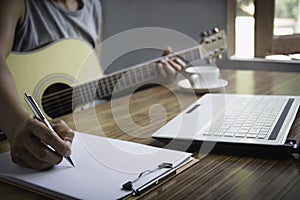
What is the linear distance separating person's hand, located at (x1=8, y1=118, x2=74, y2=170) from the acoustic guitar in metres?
0.62

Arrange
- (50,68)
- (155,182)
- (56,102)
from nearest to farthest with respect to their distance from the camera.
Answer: (155,182) < (56,102) < (50,68)

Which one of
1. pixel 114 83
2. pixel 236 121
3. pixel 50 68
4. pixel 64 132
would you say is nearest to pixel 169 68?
pixel 114 83

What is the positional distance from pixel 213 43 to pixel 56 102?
635mm

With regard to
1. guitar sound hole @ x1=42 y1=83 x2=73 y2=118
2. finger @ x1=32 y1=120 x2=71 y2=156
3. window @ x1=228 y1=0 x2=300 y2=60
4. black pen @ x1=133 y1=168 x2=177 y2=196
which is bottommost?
guitar sound hole @ x1=42 y1=83 x2=73 y2=118

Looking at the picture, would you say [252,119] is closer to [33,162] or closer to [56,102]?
[33,162]

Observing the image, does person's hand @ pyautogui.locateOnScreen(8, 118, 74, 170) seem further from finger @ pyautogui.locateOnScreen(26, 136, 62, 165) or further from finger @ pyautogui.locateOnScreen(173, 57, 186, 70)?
finger @ pyautogui.locateOnScreen(173, 57, 186, 70)

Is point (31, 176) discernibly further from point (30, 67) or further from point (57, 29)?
point (57, 29)

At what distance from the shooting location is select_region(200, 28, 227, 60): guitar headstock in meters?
1.59

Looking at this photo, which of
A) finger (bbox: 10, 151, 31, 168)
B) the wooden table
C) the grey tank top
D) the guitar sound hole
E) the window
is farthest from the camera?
the grey tank top

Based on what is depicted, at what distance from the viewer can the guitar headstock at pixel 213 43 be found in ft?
5.23

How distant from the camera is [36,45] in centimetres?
155

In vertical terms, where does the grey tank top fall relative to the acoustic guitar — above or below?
above

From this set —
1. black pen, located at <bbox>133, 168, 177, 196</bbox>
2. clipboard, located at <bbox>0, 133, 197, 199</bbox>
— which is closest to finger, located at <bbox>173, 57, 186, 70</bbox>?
clipboard, located at <bbox>0, 133, 197, 199</bbox>

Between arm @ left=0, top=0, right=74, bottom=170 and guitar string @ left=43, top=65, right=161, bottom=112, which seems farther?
guitar string @ left=43, top=65, right=161, bottom=112
